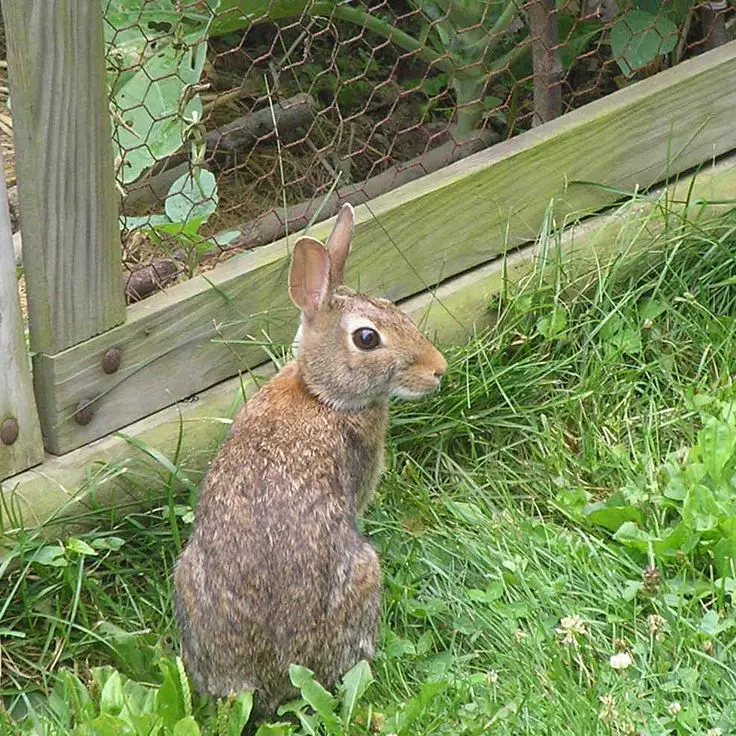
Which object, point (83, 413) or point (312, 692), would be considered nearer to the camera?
point (312, 692)

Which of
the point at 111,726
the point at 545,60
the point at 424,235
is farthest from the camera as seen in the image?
the point at 545,60

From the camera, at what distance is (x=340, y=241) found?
11.8ft

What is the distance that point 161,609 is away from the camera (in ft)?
11.8

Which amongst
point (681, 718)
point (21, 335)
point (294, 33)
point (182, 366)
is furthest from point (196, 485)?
point (294, 33)

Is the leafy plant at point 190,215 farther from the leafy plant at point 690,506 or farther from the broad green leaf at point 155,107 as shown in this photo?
the leafy plant at point 690,506

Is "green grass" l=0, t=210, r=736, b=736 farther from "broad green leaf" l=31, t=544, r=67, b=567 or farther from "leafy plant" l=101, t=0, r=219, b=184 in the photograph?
"leafy plant" l=101, t=0, r=219, b=184

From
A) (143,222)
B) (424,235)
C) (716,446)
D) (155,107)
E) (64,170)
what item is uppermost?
(64,170)

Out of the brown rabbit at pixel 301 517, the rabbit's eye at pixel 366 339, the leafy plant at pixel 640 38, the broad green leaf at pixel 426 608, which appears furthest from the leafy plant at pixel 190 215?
the leafy plant at pixel 640 38

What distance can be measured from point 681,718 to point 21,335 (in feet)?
5.53

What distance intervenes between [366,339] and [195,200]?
760 millimetres

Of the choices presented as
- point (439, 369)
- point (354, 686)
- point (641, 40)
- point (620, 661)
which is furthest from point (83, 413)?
point (641, 40)

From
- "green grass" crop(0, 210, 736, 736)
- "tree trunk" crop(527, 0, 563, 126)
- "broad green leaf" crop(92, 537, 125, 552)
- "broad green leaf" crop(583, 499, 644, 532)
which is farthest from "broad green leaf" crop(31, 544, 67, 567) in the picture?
"tree trunk" crop(527, 0, 563, 126)

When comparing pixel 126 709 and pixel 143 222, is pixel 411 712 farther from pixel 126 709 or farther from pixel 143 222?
A: pixel 143 222

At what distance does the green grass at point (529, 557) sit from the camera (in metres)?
3.18
